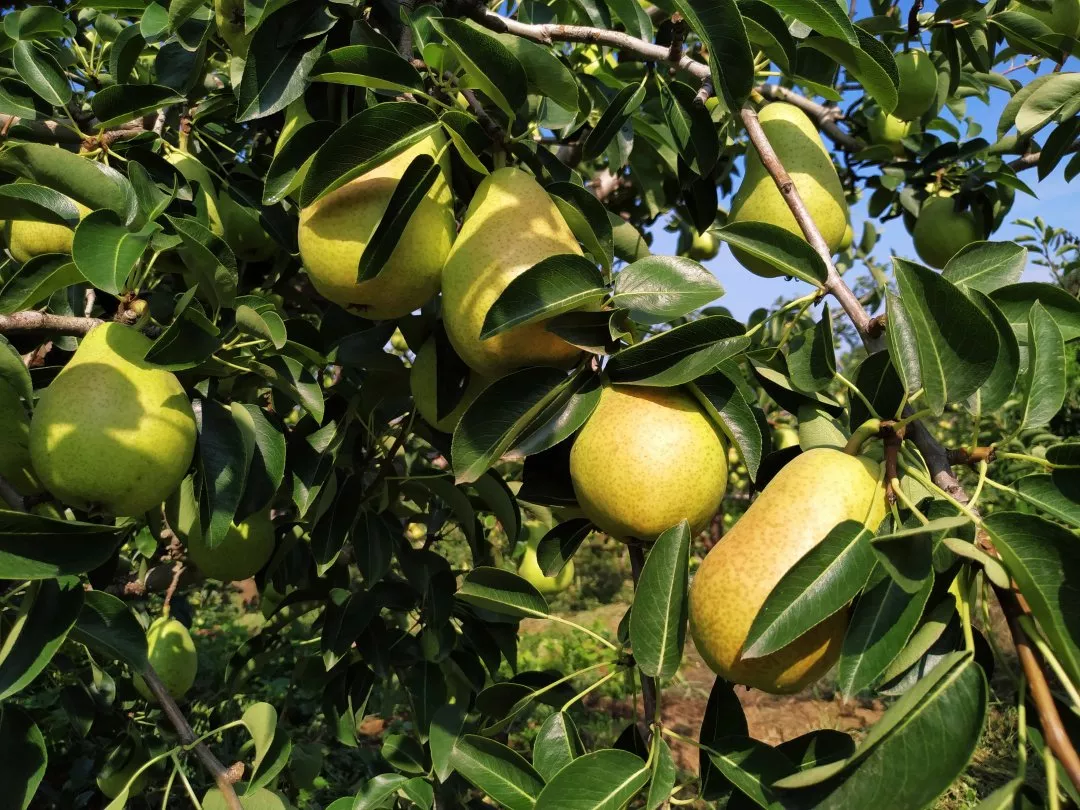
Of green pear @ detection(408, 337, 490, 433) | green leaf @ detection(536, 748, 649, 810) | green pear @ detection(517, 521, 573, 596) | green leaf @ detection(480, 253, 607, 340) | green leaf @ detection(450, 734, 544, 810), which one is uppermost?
green leaf @ detection(480, 253, 607, 340)

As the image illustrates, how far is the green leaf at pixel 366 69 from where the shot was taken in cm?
95

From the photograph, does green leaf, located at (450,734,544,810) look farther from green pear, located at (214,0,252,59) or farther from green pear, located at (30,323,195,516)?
green pear, located at (214,0,252,59)

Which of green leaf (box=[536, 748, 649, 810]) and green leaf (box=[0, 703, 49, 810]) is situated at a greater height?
green leaf (box=[536, 748, 649, 810])

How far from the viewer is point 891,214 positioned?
2.54m

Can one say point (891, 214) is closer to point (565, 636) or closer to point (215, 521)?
point (215, 521)

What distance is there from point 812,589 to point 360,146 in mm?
727

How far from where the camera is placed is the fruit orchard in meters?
0.76

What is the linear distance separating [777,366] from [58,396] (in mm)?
998

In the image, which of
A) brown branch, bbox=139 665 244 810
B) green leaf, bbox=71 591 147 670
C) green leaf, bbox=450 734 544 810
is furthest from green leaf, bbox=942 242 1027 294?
brown branch, bbox=139 665 244 810

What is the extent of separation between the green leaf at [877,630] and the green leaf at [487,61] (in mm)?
722

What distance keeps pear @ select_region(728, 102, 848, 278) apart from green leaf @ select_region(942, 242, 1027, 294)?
1.29 ft

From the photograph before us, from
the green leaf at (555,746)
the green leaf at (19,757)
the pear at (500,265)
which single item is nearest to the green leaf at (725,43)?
the pear at (500,265)

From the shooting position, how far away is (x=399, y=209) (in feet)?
3.18

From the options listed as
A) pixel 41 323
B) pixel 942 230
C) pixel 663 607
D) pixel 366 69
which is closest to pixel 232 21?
pixel 366 69
